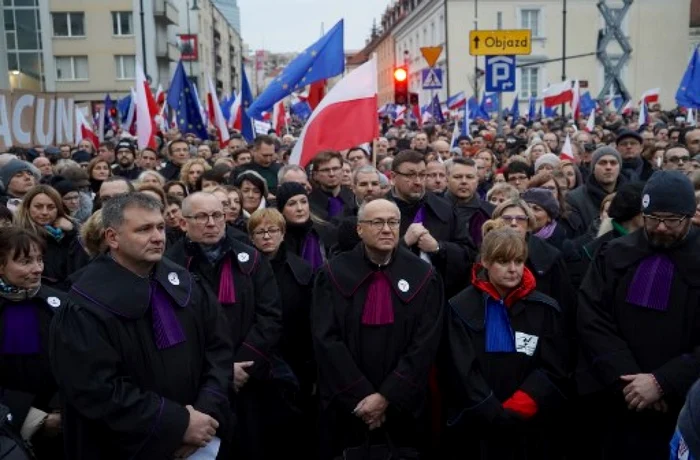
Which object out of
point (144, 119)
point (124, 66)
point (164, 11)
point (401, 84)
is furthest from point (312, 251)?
point (164, 11)

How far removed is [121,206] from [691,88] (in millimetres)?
13962

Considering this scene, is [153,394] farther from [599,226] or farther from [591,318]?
[599,226]

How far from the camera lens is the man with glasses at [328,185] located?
7402 millimetres

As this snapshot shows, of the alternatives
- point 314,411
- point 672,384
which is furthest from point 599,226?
point 314,411

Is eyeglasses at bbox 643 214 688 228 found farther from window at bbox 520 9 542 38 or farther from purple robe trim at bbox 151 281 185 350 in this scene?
window at bbox 520 9 542 38

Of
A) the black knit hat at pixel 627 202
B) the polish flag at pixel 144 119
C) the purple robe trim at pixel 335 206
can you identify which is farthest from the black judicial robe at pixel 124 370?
the polish flag at pixel 144 119

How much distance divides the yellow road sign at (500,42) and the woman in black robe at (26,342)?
10.8 meters

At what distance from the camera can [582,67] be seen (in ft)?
174

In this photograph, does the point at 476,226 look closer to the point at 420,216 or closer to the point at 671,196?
the point at 420,216

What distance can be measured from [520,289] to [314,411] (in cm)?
212

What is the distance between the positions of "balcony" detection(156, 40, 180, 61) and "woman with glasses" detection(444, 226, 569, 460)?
2087 inches

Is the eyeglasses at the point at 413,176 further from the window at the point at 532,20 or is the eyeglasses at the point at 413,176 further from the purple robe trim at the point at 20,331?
the window at the point at 532,20

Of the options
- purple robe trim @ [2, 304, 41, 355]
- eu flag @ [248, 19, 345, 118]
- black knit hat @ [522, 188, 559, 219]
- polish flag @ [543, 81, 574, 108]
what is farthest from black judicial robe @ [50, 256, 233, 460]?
polish flag @ [543, 81, 574, 108]

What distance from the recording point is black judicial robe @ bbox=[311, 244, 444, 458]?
15.4 ft
